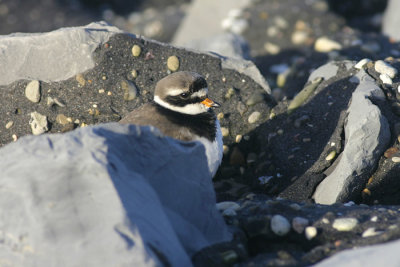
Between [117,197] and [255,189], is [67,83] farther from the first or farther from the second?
[117,197]

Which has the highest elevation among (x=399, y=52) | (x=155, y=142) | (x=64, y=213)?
(x=399, y=52)

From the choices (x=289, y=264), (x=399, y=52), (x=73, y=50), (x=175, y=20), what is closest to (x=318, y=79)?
(x=399, y=52)

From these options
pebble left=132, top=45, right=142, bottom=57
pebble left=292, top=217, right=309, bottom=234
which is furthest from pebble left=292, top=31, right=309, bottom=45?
pebble left=292, top=217, right=309, bottom=234

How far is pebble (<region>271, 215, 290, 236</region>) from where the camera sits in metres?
3.66

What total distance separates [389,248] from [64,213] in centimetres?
178

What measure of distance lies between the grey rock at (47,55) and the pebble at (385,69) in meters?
2.87

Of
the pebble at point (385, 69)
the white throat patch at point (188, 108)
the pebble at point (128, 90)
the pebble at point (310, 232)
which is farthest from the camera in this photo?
the pebble at point (128, 90)

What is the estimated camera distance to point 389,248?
292 centimetres

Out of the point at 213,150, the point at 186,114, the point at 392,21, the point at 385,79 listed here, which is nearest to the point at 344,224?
the point at 213,150

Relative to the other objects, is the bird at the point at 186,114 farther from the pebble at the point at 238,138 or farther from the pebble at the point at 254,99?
the pebble at the point at 254,99

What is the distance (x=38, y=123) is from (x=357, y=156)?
300 centimetres

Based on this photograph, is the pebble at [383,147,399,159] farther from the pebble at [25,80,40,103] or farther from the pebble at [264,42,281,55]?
the pebble at [264,42,281,55]

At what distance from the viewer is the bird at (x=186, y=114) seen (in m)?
4.61

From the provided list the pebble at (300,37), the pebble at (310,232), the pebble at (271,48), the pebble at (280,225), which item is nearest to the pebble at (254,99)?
the pebble at (280,225)
